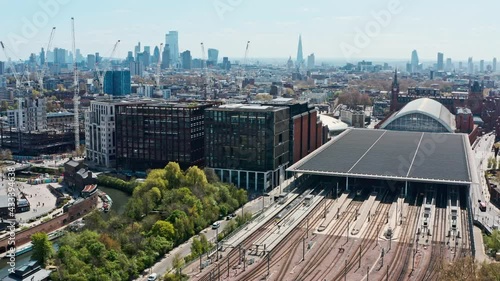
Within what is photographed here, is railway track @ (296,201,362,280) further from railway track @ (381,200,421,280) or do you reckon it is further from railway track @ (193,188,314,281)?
railway track @ (193,188,314,281)

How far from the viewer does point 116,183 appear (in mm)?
47438

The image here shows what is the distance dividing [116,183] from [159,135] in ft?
18.7

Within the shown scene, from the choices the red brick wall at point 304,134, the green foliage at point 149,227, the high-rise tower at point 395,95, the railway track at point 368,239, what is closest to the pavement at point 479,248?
the railway track at point 368,239

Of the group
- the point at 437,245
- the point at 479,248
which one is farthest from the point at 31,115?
the point at 479,248

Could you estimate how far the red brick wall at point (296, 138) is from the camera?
157ft

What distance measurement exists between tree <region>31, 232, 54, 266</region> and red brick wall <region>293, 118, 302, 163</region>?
24140 millimetres

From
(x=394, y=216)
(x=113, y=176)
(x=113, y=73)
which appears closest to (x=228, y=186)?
(x=394, y=216)

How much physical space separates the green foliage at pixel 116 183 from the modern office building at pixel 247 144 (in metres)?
6.62

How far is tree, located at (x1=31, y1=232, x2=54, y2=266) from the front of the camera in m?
28.0

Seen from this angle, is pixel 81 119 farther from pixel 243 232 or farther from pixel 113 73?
pixel 243 232

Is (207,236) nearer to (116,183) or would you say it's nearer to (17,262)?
(17,262)

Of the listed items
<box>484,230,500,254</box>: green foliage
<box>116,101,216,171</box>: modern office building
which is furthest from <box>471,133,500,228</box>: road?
<box>116,101,216,171</box>: modern office building

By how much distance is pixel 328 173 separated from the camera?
130 ft

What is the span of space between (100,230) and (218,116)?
16.6m
